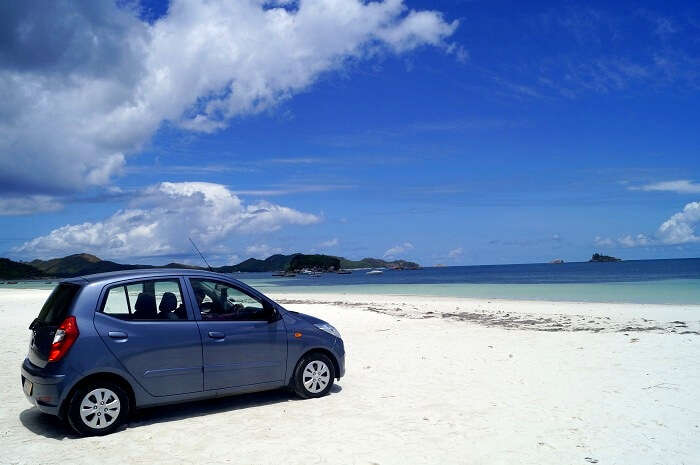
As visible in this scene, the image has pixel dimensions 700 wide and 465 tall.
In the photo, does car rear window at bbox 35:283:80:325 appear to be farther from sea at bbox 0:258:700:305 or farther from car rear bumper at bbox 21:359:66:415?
sea at bbox 0:258:700:305

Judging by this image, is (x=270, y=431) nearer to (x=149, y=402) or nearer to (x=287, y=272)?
(x=149, y=402)

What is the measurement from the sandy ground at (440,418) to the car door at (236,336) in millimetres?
482

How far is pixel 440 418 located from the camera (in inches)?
269

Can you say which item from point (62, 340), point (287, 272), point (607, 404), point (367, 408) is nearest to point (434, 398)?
point (367, 408)

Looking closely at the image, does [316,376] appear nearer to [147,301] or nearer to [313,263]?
Answer: [147,301]

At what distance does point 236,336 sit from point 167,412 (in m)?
1.32

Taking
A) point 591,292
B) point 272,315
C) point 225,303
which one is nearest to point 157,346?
point 225,303

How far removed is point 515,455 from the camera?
554cm

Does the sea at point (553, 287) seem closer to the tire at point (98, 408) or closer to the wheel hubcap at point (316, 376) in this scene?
the wheel hubcap at point (316, 376)

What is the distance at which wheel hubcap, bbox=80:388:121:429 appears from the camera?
6.09 metres

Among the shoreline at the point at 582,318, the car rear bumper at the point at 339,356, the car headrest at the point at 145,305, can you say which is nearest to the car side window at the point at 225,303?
the car headrest at the point at 145,305

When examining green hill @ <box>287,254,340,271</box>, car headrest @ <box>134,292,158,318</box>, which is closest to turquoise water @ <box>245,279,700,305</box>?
car headrest @ <box>134,292,158,318</box>

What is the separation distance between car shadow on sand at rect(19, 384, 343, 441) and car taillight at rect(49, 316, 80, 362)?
0.93 m

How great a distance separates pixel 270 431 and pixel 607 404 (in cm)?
443
